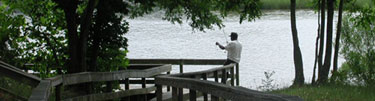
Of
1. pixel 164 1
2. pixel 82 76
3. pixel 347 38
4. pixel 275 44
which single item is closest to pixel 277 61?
pixel 275 44

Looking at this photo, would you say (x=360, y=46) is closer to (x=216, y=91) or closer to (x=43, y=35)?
(x=43, y=35)

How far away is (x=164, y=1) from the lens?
49.0 ft

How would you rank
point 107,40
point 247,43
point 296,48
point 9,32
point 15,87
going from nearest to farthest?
point 15,87 → point 107,40 → point 9,32 → point 296,48 → point 247,43

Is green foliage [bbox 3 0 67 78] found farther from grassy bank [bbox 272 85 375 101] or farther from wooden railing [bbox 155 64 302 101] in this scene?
grassy bank [bbox 272 85 375 101]

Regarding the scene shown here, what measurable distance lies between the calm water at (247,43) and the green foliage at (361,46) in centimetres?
378

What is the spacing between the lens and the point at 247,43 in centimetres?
3775

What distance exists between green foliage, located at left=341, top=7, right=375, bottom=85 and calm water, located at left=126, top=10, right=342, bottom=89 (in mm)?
3780

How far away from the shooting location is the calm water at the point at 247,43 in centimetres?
3042

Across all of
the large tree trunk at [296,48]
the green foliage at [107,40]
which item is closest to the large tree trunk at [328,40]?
the large tree trunk at [296,48]

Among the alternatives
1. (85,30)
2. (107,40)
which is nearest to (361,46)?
(107,40)

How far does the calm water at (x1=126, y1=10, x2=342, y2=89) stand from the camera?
30.4 meters

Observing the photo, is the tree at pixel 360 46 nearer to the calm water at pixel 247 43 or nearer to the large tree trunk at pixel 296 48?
the large tree trunk at pixel 296 48

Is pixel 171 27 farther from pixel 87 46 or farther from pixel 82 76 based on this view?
pixel 82 76

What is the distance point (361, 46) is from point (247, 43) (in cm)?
1639
